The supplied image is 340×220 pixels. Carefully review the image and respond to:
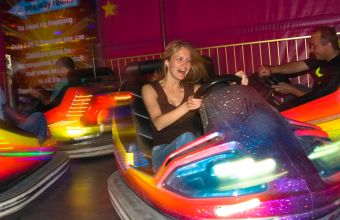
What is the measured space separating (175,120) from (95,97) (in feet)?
5.42

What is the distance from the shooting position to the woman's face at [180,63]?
182 centimetres

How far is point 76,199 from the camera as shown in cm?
227

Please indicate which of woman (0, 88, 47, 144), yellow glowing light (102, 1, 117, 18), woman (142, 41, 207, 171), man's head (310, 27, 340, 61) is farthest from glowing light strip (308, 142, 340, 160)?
yellow glowing light (102, 1, 117, 18)

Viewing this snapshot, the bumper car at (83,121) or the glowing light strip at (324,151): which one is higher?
the glowing light strip at (324,151)

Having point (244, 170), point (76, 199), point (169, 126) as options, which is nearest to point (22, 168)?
point (76, 199)

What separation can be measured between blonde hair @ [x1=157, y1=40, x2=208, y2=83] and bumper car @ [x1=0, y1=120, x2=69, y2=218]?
0.83m

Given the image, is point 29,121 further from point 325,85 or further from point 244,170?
point 244,170

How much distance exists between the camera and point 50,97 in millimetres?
3842

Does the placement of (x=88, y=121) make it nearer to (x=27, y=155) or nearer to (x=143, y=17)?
(x=27, y=155)

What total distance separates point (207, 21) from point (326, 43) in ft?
6.03

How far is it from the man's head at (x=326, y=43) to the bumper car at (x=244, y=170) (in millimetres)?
1382

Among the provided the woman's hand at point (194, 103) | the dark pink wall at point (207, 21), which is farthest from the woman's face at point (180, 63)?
the dark pink wall at point (207, 21)

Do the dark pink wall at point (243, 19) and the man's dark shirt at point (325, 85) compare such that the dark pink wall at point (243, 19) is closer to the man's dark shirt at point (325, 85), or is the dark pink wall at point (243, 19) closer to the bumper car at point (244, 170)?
the man's dark shirt at point (325, 85)

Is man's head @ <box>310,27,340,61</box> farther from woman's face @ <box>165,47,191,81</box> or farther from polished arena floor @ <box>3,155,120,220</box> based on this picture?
polished arena floor @ <box>3,155,120,220</box>
